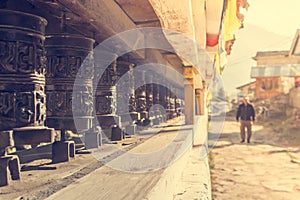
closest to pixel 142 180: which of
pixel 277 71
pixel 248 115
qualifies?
pixel 248 115

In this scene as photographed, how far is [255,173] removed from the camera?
5.75 meters

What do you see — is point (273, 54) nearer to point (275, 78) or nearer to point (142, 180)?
point (275, 78)

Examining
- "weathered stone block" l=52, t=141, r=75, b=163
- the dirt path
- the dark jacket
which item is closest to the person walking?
the dark jacket

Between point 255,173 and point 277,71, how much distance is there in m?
28.5

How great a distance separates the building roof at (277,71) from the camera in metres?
30.4

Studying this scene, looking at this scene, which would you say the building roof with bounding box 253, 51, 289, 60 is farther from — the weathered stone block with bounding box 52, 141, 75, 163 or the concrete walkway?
the weathered stone block with bounding box 52, 141, 75, 163

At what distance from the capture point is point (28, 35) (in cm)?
141

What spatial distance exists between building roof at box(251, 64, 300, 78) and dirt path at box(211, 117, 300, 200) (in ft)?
78.8

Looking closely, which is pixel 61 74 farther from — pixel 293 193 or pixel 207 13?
pixel 293 193

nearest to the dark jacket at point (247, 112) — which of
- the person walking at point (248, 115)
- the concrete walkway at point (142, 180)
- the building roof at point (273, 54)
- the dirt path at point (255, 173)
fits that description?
the person walking at point (248, 115)

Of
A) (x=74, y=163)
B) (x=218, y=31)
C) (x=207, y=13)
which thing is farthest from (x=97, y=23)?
(x=218, y=31)

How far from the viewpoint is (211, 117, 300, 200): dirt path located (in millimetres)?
4417

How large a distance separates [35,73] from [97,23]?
1.92ft

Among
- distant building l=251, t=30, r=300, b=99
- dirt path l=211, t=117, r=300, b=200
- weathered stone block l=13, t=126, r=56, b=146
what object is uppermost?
distant building l=251, t=30, r=300, b=99
